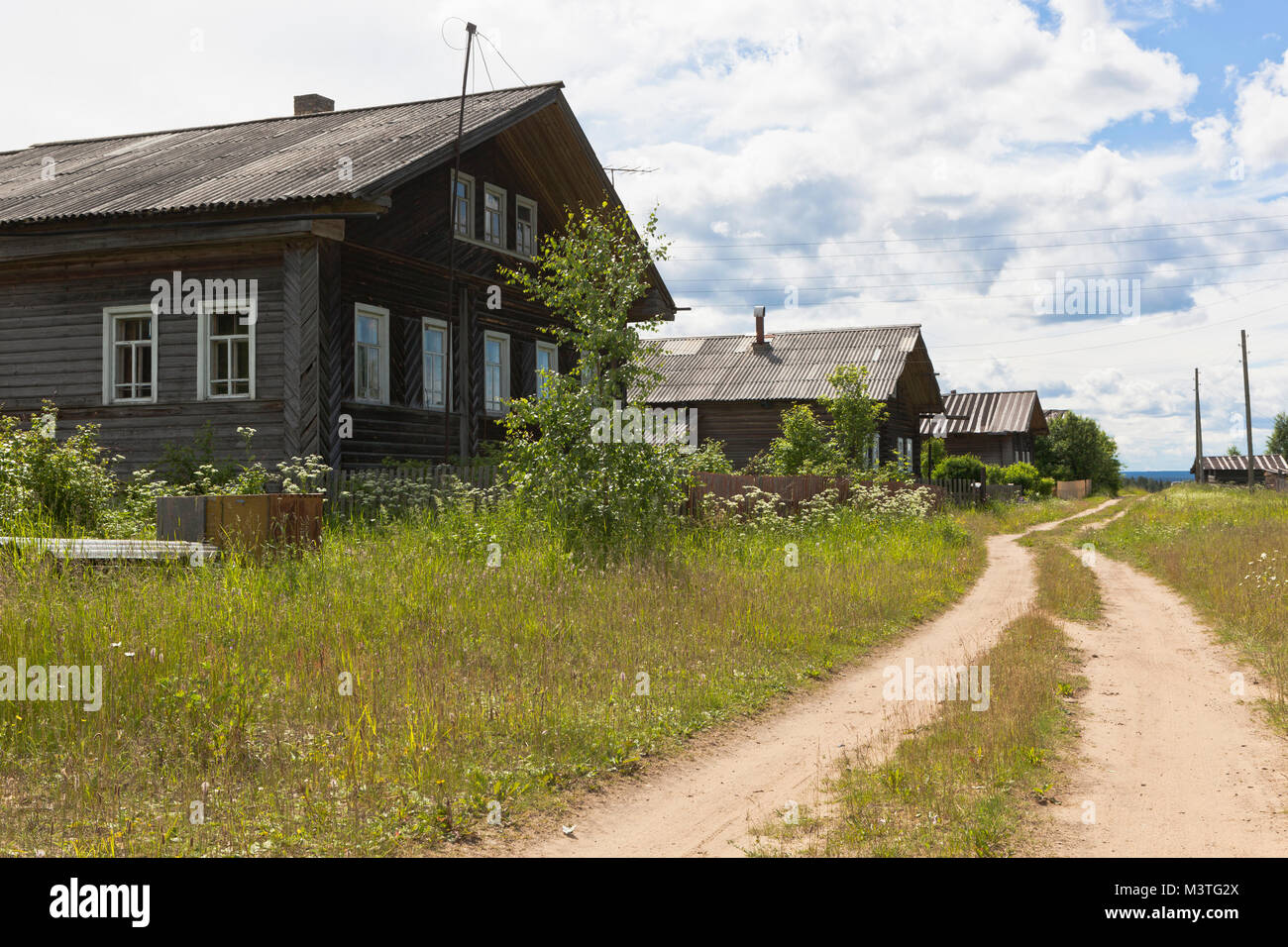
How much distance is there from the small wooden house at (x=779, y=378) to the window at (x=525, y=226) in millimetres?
→ 15119

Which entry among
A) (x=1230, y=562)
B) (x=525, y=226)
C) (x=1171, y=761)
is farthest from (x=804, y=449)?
(x=1171, y=761)

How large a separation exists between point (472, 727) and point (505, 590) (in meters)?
3.26

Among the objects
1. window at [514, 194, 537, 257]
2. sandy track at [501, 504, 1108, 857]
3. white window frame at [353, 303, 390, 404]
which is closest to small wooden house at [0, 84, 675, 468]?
white window frame at [353, 303, 390, 404]

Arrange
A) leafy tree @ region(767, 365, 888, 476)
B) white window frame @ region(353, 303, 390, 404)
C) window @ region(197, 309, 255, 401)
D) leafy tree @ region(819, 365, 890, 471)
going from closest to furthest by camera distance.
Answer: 1. window @ region(197, 309, 255, 401)
2. white window frame @ region(353, 303, 390, 404)
3. leafy tree @ region(767, 365, 888, 476)
4. leafy tree @ region(819, 365, 890, 471)

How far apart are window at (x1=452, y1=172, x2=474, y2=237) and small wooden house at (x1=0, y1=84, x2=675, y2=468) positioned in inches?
1.4

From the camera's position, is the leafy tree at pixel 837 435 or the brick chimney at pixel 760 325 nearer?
the leafy tree at pixel 837 435

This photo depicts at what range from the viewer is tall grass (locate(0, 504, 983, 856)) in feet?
16.5

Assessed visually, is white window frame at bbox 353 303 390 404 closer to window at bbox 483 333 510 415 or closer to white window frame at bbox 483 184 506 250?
window at bbox 483 333 510 415

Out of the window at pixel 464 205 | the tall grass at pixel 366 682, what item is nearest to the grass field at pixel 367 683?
the tall grass at pixel 366 682

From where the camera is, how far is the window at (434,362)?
1877 centimetres

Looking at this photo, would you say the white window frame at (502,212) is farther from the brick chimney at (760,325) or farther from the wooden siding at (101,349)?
the brick chimney at (760,325)

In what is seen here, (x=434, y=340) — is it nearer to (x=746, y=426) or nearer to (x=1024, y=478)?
(x=746, y=426)

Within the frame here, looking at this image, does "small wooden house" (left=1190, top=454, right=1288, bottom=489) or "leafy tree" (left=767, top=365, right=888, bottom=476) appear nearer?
"leafy tree" (left=767, top=365, right=888, bottom=476)

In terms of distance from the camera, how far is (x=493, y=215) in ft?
67.5
